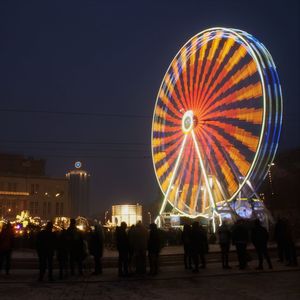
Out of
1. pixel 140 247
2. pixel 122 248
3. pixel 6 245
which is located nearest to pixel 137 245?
pixel 140 247

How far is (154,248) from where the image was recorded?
1341 centimetres

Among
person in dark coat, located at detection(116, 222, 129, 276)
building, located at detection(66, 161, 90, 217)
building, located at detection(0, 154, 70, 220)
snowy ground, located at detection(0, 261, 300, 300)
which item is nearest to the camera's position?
snowy ground, located at detection(0, 261, 300, 300)

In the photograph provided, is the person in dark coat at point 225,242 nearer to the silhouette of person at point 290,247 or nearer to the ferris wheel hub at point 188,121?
the silhouette of person at point 290,247

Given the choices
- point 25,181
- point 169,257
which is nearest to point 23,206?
point 25,181

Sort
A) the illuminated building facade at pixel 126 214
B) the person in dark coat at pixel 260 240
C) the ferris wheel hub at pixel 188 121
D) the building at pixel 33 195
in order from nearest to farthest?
the person in dark coat at pixel 260 240, the ferris wheel hub at pixel 188 121, the illuminated building facade at pixel 126 214, the building at pixel 33 195

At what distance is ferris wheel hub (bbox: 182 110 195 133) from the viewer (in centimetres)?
2985

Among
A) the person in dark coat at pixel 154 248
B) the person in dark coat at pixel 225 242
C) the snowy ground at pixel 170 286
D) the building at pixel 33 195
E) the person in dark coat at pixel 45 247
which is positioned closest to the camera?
the snowy ground at pixel 170 286

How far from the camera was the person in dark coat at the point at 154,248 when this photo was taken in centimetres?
1325

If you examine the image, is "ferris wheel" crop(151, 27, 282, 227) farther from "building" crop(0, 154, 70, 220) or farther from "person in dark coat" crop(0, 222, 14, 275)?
"building" crop(0, 154, 70, 220)

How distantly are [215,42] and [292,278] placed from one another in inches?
773

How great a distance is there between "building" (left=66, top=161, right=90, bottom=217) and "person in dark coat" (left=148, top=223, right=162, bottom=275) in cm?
11222

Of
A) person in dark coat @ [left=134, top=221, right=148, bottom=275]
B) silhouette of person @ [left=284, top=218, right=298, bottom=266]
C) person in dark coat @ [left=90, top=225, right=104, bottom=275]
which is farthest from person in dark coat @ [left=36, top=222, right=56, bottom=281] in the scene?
silhouette of person @ [left=284, top=218, right=298, bottom=266]

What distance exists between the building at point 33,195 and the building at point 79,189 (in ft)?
109

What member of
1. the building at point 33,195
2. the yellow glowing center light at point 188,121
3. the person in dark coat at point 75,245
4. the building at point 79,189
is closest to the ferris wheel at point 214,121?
the yellow glowing center light at point 188,121
